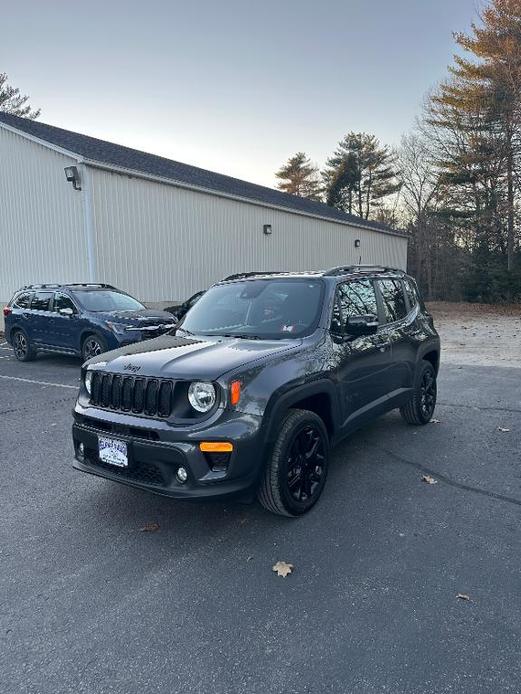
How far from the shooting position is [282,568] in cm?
294

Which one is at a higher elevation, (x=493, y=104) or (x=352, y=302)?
(x=493, y=104)

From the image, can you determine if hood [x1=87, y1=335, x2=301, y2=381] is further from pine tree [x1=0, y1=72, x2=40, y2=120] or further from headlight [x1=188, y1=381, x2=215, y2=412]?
pine tree [x1=0, y1=72, x2=40, y2=120]

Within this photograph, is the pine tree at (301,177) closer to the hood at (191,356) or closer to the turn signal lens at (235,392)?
the hood at (191,356)

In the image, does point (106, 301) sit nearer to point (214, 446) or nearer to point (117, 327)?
point (117, 327)

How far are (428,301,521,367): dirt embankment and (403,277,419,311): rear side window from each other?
5086 millimetres

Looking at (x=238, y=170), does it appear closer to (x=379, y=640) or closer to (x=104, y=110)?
(x=104, y=110)

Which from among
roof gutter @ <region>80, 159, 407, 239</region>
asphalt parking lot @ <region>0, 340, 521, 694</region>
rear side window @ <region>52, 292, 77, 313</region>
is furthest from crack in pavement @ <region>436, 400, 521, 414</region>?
roof gutter @ <region>80, 159, 407, 239</region>

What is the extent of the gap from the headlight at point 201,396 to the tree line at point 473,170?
26521 mm

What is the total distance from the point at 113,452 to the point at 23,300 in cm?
924

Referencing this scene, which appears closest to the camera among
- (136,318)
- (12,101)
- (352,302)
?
(352,302)

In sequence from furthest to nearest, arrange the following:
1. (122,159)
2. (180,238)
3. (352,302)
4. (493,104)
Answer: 1. (493,104)
2. (180,238)
3. (122,159)
4. (352,302)

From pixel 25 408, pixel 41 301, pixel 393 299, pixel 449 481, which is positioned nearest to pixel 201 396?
pixel 449 481

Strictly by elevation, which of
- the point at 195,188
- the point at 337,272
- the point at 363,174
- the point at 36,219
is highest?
the point at 363,174

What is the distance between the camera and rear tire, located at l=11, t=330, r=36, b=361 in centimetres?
1098
